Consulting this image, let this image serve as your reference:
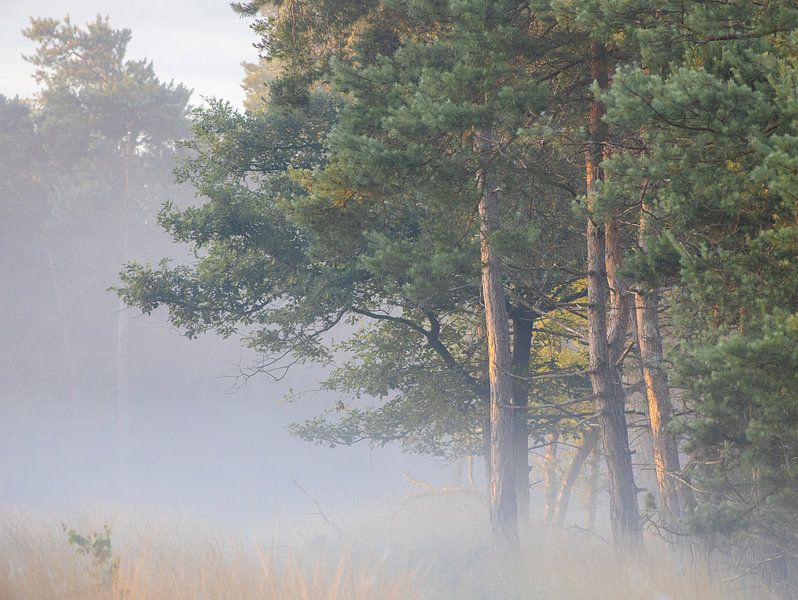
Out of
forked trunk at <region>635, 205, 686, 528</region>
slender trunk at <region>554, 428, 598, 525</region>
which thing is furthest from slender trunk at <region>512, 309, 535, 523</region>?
slender trunk at <region>554, 428, 598, 525</region>

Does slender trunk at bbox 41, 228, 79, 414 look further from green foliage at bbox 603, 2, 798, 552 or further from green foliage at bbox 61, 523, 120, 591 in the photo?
green foliage at bbox 603, 2, 798, 552

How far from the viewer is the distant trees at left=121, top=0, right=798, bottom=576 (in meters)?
6.50

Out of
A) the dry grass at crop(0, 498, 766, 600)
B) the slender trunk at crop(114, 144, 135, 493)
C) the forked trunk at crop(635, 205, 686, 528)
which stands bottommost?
the dry grass at crop(0, 498, 766, 600)

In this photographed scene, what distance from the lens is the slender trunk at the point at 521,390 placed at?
1478cm

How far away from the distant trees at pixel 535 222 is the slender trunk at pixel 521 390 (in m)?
0.05

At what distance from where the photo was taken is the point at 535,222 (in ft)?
35.3

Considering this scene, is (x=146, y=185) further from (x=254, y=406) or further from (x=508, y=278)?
(x=508, y=278)

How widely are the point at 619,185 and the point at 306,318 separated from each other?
7.20 metres

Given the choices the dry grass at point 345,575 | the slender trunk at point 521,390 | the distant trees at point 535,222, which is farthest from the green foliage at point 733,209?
the slender trunk at point 521,390

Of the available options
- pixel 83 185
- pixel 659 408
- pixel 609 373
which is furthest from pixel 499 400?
pixel 83 185

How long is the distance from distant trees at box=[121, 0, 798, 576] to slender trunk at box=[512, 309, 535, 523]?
0.05 metres

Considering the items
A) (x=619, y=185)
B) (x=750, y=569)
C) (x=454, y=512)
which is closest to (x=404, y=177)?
(x=619, y=185)

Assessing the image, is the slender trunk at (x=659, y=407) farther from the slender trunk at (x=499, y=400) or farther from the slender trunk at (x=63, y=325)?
the slender trunk at (x=63, y=325)

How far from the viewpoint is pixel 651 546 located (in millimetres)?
11938
